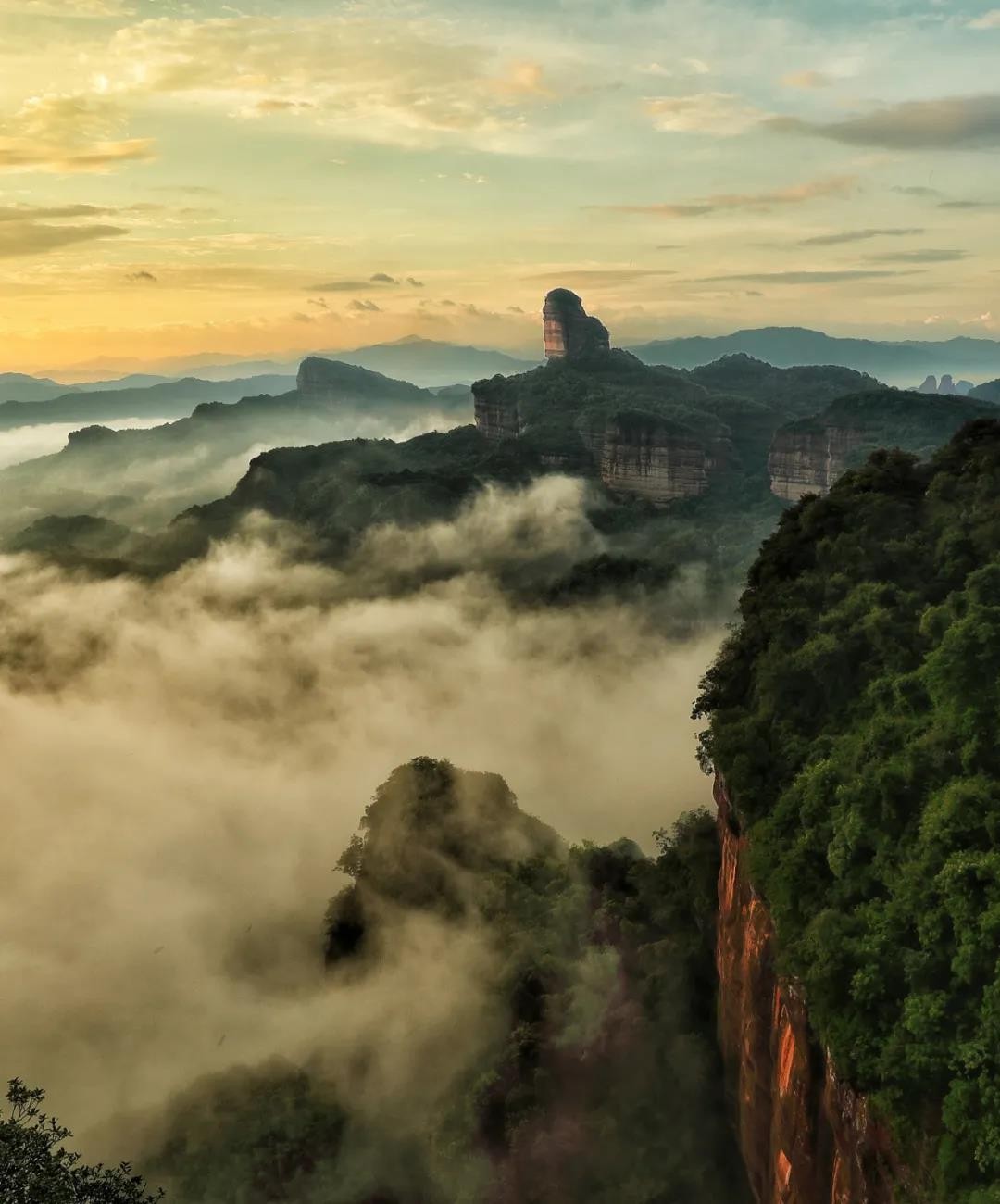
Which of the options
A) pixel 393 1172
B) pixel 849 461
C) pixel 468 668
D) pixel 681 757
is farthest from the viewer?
pixel 849 461

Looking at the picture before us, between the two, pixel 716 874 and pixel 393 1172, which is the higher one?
pixel 716 874

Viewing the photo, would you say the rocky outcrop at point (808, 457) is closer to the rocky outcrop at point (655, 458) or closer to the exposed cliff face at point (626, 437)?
the rocky outcrop at point (655, 458)

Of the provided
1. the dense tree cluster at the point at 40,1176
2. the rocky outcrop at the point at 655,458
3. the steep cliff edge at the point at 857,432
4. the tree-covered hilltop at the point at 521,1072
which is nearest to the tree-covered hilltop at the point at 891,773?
the tree-covered hilltop at the point at 521,1072

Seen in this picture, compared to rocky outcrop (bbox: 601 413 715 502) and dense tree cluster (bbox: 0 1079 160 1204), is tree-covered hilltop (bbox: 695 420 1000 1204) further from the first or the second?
rocky outcrop (bbox: 601 413 715 502)

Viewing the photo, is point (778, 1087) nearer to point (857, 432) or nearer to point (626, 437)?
point (857, 432)

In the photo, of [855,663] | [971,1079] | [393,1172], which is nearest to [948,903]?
[971,1079]

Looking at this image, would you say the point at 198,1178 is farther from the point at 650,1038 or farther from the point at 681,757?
the point at 681,757
